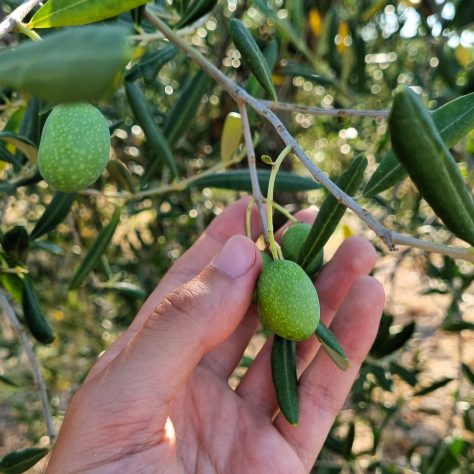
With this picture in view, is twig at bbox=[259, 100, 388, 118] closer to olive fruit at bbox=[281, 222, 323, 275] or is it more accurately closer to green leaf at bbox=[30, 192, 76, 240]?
olive fruit at bbox=[281, 222, 323, 275]

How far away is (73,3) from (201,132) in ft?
5.98

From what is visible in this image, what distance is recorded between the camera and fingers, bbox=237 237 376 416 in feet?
5.63

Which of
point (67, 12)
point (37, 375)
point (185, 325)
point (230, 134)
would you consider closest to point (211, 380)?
point (37, 375)

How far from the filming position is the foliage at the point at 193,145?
107 centimetres

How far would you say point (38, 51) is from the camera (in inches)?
18.1

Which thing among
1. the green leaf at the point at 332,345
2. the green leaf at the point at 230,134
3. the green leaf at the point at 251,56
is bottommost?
the green leaf at the point at 332,345

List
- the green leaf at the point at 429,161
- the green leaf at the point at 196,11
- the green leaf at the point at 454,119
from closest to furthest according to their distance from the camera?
the green leaf at the point at 429,161
the green leaf at the point at 454,119
the green leaf at the point at 196,11

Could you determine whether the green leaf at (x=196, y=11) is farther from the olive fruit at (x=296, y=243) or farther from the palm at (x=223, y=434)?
the palm at (x=223, y=434)

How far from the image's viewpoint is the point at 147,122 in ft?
5.02

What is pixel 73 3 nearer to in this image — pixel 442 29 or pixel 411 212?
pixel 442 29

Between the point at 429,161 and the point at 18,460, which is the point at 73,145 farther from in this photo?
the point at 18,460

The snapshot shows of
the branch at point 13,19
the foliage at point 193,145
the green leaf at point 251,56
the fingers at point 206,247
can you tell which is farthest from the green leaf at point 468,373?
the branch at point 13,19

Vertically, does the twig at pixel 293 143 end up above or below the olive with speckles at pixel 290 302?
above

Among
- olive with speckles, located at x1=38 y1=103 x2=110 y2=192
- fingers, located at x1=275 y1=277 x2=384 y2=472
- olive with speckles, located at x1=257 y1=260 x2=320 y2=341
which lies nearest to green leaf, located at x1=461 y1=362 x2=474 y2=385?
fingers, located at x1=275 y1=277 x2=384 y2=472
